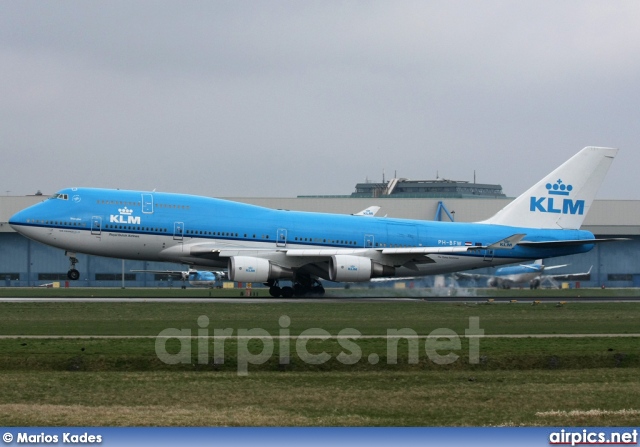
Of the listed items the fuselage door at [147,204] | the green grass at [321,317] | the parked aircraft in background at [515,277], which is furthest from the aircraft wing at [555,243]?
the fuselage door at [147,204]

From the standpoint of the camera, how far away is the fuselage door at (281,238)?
50469mm

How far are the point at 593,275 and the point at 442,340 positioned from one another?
6478 cm

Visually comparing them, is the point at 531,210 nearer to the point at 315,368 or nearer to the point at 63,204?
the point at 63,204

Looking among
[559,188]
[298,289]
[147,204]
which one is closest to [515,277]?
[559,188]

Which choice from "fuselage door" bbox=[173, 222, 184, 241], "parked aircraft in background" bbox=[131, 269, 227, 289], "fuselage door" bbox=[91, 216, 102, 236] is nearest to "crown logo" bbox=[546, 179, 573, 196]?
"fuselage door" bbox=[173, 222, 184, 241]

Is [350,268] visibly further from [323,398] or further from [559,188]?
[323,398]

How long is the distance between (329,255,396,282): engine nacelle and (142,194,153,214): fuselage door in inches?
352

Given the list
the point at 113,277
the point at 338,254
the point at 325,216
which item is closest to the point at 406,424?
the point at 338,254

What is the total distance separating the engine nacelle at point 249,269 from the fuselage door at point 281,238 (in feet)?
5.80

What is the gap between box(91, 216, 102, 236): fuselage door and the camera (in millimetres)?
47688

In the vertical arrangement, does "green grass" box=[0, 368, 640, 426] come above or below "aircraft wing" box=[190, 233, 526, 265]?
below

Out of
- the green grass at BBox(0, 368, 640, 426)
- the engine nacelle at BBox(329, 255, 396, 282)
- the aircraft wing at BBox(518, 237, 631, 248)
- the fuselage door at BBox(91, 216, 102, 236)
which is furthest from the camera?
the aircraft wing at BBox(518, 237, 631, 248)

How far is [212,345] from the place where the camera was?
80.7 feet

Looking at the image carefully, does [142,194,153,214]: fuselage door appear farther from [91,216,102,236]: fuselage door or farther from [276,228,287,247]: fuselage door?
[276,228,287,247]: fuselage door
